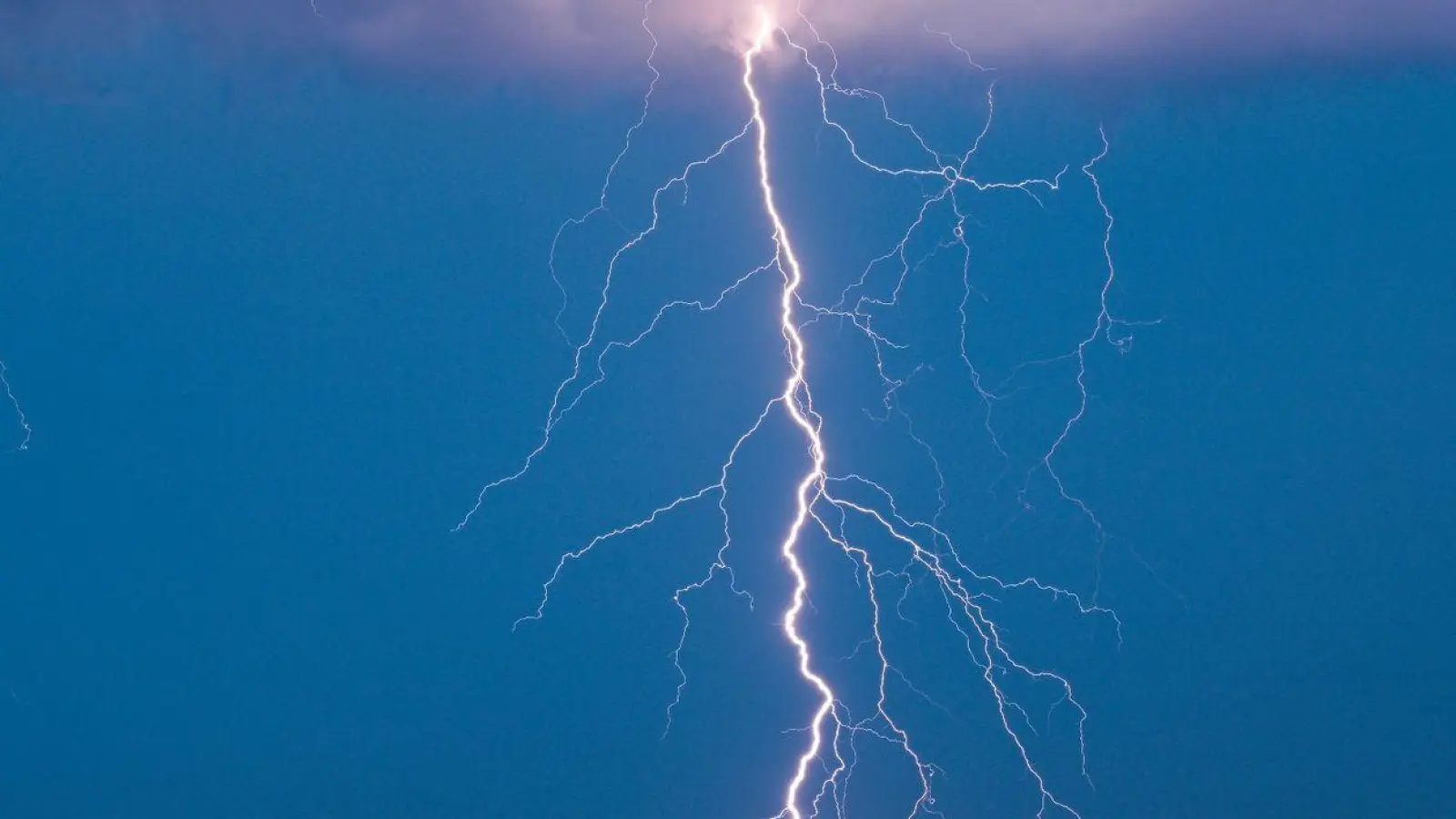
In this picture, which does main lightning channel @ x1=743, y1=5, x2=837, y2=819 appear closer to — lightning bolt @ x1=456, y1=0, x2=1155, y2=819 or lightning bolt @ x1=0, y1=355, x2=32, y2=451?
lightning bolt @ x1=456, y1=0, x2=1155, y2=819

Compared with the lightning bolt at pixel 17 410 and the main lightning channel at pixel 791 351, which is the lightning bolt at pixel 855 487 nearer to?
the main lightning channel at pixel 791 351

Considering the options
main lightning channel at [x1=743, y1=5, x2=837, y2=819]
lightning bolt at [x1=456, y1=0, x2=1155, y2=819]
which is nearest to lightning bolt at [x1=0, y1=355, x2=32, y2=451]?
lightning bolt at [x1=456, y1=0, x2=1155, y2=819]

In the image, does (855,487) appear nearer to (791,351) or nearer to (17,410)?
(791,351)

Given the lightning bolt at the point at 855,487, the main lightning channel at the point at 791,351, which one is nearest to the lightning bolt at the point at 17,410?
the lightning bolt at the point at 855,487

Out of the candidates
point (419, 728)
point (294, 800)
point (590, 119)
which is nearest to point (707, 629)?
point (419, 728)

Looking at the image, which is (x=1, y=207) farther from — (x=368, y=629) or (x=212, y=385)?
(x=368, y=629)

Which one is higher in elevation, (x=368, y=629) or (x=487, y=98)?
(x=487, y=98)
